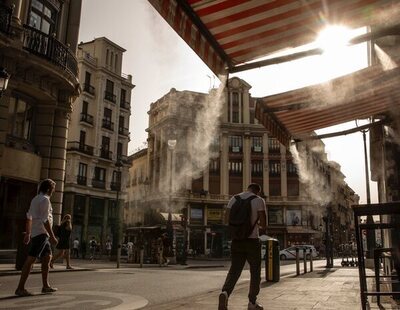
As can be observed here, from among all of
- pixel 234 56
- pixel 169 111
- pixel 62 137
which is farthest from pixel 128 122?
pixel 234 56

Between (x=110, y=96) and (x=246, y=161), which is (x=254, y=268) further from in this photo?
(x=246, y=161)

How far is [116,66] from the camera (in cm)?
4662

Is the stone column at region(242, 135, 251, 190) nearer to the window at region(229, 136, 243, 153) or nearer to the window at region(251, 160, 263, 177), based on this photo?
the window at region(229, 136, 243, 153)

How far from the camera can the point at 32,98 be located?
17344mm

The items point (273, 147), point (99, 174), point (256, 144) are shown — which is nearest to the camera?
point (99, 174)

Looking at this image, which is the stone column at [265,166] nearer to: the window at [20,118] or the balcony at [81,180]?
the balcony at [81,180]

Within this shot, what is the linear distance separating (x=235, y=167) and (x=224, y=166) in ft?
5.21

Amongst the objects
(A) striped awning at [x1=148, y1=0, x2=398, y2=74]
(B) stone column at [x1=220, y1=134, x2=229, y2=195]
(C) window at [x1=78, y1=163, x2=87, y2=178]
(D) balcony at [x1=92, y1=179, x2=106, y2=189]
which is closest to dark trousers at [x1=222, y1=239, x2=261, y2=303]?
(A) striped awning at [x1=148, y1=0, x2=398, y2=74]

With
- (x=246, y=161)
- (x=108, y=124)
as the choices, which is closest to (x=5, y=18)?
(x=108, y=124)

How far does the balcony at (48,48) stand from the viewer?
15914 mm

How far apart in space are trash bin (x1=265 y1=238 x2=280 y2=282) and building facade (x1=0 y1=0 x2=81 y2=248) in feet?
28.6

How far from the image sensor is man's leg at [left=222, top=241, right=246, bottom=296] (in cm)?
515

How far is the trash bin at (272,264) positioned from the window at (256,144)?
47.0 metres

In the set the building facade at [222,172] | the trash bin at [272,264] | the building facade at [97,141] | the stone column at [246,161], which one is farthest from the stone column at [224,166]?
the trash bin at [272,264]
